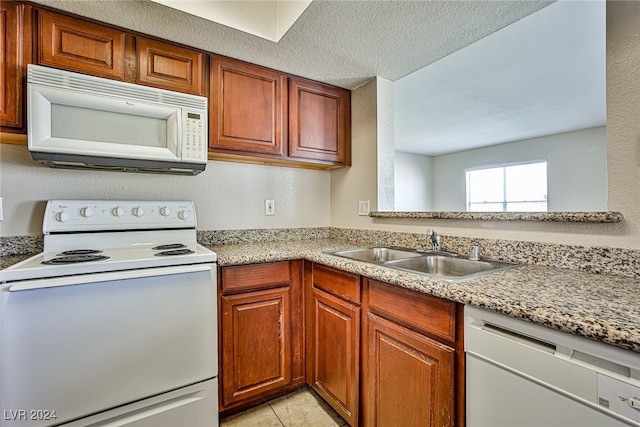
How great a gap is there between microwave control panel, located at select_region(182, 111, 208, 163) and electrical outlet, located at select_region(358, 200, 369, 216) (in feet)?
3.59

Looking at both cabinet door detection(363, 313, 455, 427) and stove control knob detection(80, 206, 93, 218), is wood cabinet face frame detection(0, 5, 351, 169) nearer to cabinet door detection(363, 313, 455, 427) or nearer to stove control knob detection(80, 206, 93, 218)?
stove control knob detection(80, 206, 93, 218)

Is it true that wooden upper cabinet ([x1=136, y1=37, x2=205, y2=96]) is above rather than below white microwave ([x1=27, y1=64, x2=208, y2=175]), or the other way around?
above

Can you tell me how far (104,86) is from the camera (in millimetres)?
1411

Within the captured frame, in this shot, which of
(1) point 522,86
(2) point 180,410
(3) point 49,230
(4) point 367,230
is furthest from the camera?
(1) point 522,86

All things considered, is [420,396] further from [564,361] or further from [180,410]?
[180,410]

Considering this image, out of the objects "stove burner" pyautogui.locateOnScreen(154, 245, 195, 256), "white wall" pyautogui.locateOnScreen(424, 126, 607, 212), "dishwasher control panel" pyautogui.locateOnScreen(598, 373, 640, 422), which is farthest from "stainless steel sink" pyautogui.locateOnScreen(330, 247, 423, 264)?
"white wall" pyautogui.locateOnScreen(424, 126, 607, 212)

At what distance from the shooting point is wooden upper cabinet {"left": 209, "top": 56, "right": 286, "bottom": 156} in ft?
5.77

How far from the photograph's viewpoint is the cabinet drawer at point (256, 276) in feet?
5.08

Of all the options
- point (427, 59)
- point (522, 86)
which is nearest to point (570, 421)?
point (427, 59)

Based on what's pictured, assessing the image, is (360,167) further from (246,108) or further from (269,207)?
(246,108)

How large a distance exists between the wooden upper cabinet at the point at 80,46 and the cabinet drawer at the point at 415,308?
1.61 m

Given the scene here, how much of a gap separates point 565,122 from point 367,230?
398 cm

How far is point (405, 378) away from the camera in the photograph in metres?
1.14

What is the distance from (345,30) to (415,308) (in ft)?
4.43
